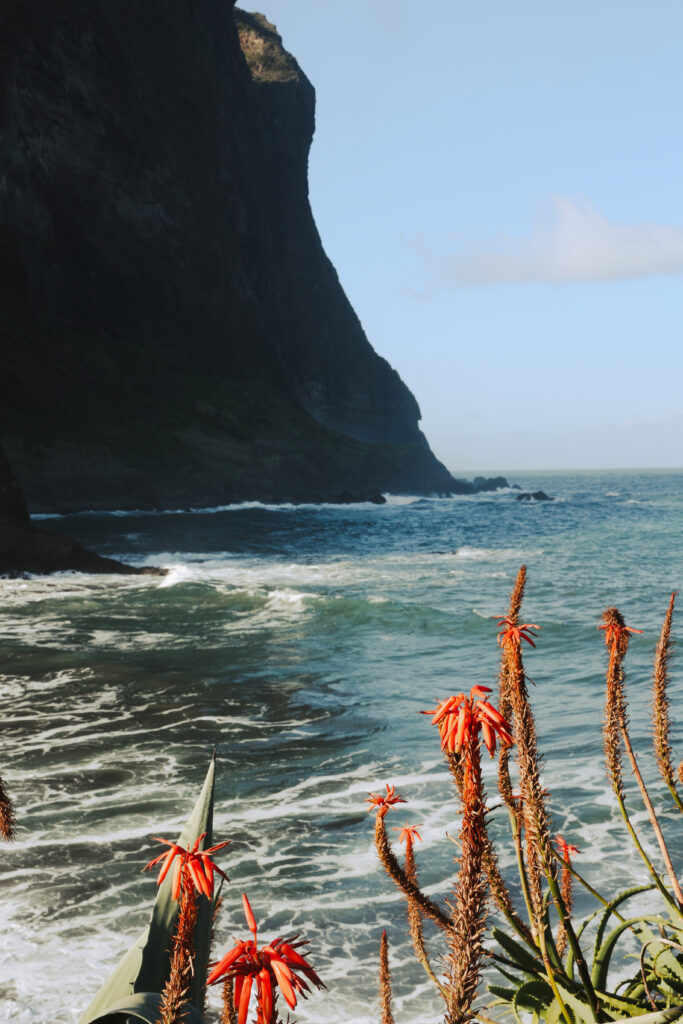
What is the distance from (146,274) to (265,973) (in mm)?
80557

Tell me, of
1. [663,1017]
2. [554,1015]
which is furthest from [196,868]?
[554,1015]

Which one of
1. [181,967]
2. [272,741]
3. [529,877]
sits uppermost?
[181,967]

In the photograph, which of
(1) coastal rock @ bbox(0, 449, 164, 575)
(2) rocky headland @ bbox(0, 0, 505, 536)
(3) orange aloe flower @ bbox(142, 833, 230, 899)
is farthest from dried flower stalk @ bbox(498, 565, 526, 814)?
(2) rocky headland @ bbox(0, 0, 505, 536)

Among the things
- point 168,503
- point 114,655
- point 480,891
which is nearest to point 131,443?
point 168,503

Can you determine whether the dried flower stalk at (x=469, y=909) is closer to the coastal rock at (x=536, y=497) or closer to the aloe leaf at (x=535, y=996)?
the aloe leaf at (x=535, y=996)

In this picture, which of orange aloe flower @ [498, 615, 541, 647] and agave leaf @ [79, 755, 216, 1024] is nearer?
orange aloe flower @ [498, 615, 541, 647]

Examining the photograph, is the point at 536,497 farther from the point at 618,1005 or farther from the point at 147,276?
the point at 618,1005

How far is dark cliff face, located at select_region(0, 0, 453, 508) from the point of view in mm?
64487

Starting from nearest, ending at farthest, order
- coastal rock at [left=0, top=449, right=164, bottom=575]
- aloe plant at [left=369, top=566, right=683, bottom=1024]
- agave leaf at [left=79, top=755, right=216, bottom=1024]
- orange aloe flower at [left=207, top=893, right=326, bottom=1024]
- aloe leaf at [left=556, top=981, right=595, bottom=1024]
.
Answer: orange aloe flower at [left=207, top=893, right=326, bottom=1024] < aloe plant at [left=369, top=566, right=683, bottom=1024] < aloe leaf at [left=556, top=981, right=595, bottom=1024] < agave leaf at [left=79, top=755, right=216, bottom=1024] < coastal rock at [left=0, top=449, right=164, bottom=575]

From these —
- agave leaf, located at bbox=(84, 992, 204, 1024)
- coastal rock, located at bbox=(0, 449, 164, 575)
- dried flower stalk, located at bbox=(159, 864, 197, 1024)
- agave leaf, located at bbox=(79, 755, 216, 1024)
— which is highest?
dried flower stalk, located at bbox=(159, 864, 197, 1024)

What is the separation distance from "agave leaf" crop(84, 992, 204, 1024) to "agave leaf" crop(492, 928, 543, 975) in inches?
23.1

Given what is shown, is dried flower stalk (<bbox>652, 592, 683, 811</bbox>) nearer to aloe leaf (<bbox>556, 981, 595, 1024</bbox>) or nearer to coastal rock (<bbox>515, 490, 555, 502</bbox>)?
aloe leaf (<bbox>556, 981, 595, 1024</bbox>)

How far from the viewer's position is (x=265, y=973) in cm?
90

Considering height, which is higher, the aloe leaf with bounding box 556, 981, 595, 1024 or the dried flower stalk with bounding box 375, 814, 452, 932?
the dried flower stalk with bounding box 375, 814, 452, 932
